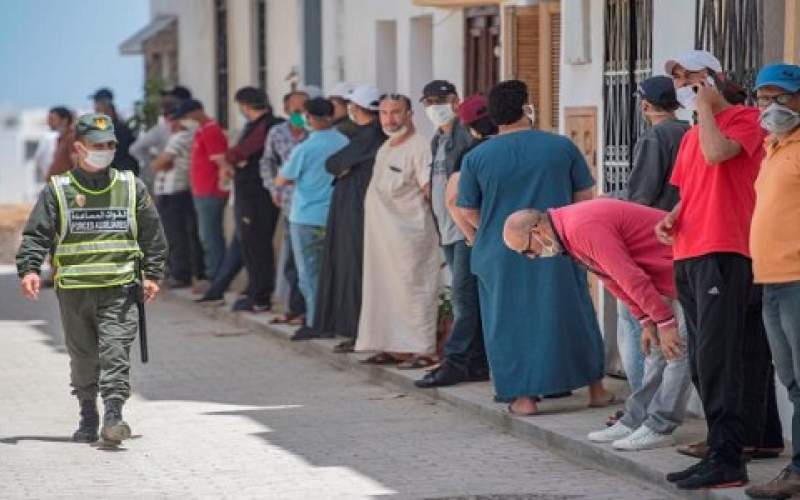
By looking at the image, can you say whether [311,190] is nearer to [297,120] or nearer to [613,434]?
[297,120]

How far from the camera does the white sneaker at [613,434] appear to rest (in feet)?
39.3

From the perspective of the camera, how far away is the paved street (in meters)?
11.4

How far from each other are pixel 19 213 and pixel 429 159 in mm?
18471

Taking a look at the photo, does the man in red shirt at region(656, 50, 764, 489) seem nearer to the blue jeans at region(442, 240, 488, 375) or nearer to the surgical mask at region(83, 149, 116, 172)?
the surgical mask at region(83, 149, 116, 172)

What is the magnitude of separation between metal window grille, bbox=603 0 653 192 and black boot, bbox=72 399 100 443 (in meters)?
3.74

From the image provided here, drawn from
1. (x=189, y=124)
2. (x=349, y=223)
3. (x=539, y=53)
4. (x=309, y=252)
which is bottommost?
Result: (x=309, y=252)

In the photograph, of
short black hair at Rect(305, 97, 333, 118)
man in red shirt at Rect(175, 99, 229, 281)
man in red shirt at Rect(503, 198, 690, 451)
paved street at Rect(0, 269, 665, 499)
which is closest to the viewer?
man in red shirt at Rect(503, 198, 690, 451)

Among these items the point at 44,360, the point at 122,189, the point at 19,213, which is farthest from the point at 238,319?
the point at 19,213

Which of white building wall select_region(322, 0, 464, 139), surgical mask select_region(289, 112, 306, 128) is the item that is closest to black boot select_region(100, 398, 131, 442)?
surgical mask select_region(289, 112, 306, 128)

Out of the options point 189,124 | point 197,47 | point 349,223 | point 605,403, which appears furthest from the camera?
point 197,47

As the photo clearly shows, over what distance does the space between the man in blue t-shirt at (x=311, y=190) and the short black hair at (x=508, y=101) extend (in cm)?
466

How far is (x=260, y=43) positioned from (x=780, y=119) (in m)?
16.4

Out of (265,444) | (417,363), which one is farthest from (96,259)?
(417,363)

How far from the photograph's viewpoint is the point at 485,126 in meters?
14.0
